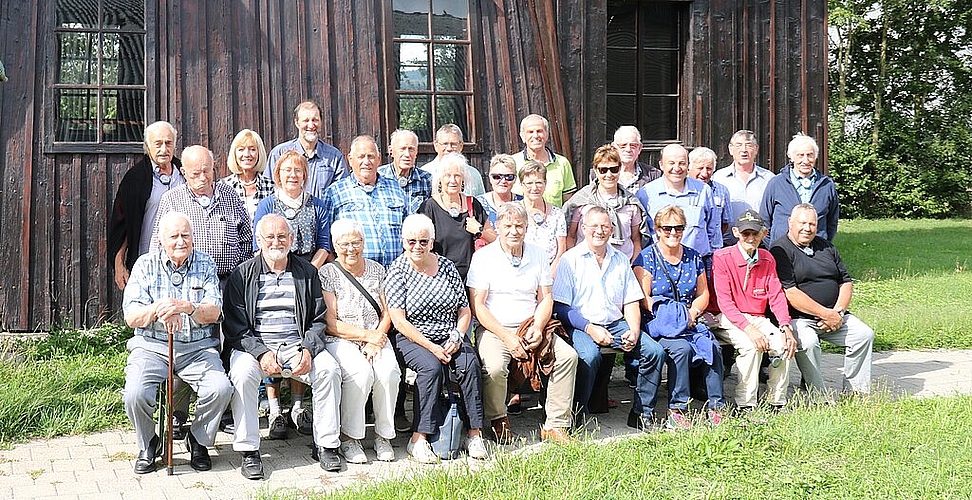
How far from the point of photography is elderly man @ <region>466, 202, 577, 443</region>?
630cm

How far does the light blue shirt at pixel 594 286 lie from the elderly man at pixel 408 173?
1056 millimetres

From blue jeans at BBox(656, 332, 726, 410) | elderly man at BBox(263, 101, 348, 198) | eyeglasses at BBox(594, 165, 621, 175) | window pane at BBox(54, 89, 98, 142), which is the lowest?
blue jeans at BBox(656, 332, 726, 410)

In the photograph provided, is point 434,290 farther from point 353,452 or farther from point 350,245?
point 353,452

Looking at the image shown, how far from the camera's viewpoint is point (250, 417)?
18.5 ft

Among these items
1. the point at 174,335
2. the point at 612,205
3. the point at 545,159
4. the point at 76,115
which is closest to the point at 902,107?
the point at 545,159

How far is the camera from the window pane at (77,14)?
29.5 feet

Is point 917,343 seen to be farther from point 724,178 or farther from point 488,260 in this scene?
point 488,260

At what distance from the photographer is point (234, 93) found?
9.47m

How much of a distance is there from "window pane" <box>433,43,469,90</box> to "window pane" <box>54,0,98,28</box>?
10.1ft

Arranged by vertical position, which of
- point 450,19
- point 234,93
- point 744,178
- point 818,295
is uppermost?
point 450,19

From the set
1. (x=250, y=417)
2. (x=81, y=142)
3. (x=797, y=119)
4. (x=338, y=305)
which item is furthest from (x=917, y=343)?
(x=81, y=142)

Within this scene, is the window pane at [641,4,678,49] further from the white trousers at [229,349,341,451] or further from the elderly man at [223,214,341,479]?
the white trousers at [229,349,341,451]

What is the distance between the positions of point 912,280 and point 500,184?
887 cm

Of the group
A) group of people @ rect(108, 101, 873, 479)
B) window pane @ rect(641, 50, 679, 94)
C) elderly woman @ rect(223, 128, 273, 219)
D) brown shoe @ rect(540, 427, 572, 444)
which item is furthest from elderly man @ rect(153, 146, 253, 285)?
window pane @ rect(641, 50, 679, 94)
